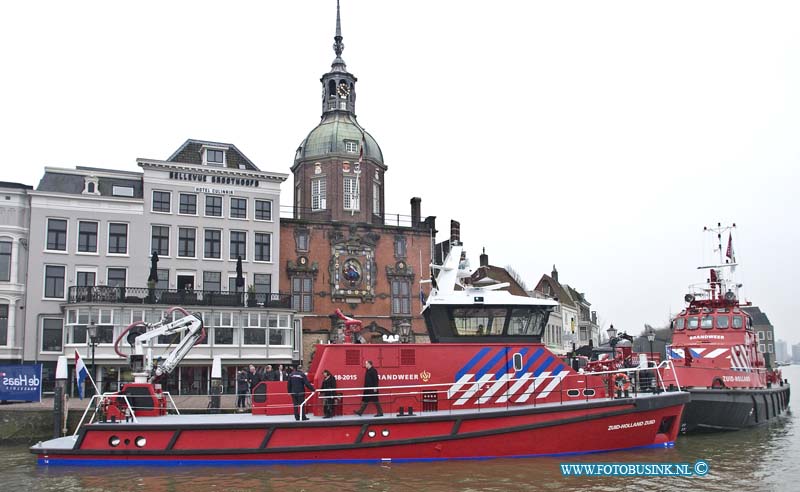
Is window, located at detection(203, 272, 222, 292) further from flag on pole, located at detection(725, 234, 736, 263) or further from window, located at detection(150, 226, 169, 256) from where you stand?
flag on pole, located at detection(725, 234, 736, 263)

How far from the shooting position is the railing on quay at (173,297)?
94.2ft

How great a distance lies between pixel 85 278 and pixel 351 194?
1430cm

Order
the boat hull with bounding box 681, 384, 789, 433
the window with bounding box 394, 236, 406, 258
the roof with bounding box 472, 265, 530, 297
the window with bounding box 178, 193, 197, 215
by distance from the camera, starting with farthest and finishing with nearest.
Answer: the roof with bounding box 472, 265, 530, 297, the window with bounding box 394, 236, 406, 258, the window with bounding box 178, 193, 197, 215, the boat hull with bounding box 681, 384, 789, 433

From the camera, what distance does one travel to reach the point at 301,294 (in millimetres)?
35500

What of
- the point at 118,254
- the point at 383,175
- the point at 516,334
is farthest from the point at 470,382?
the point at 383,175

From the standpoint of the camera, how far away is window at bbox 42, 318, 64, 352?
28978mm

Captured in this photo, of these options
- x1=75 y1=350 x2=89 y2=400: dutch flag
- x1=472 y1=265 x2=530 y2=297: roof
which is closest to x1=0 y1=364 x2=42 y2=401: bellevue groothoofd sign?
x1=75 y1=350 x2=89 y2=400: dutch flag

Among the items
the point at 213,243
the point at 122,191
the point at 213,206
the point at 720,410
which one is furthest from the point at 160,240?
the point at 720,410

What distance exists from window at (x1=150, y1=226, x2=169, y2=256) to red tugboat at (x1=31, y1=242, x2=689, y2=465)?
1500 cm

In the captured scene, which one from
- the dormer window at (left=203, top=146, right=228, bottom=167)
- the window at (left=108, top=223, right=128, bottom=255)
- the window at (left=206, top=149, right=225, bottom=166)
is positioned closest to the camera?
the window at (left=108, top=223, right=128, bottom=255)

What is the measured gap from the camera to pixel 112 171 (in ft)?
104

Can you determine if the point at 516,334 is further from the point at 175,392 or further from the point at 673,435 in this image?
the point at 175,392

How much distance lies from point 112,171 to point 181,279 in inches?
224

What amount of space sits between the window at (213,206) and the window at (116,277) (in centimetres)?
455
